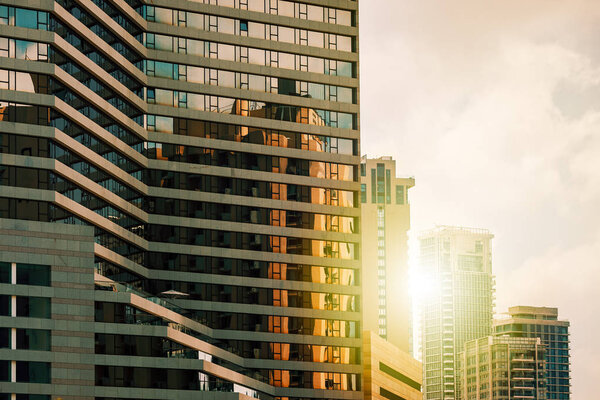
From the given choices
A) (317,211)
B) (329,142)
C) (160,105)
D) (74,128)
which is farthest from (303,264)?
(74,128)

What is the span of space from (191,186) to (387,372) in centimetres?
4290

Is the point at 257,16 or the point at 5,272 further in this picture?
the point at 257,16

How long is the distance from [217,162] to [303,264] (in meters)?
16.5

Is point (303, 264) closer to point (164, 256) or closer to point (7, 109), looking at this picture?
point (164, 256)

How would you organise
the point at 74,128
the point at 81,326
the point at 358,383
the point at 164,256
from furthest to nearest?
the point at 358,383, the point at 164,256, the point at 74,128, the point at 81,326

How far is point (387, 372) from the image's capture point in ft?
509

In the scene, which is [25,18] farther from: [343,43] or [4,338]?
[343,43]

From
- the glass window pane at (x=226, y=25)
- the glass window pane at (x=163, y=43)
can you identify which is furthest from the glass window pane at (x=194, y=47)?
the glass window pane at (x=226, y=25)

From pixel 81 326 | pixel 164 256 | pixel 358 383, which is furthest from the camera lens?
pixel 358 383

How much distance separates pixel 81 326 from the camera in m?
102

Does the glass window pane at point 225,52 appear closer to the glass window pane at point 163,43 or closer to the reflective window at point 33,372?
the glass window pane at point 163,43

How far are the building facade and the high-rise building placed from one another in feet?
16.9

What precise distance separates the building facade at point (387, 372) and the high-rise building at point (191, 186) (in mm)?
5152

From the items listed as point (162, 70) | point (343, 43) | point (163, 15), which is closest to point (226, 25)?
point (163, 15)
